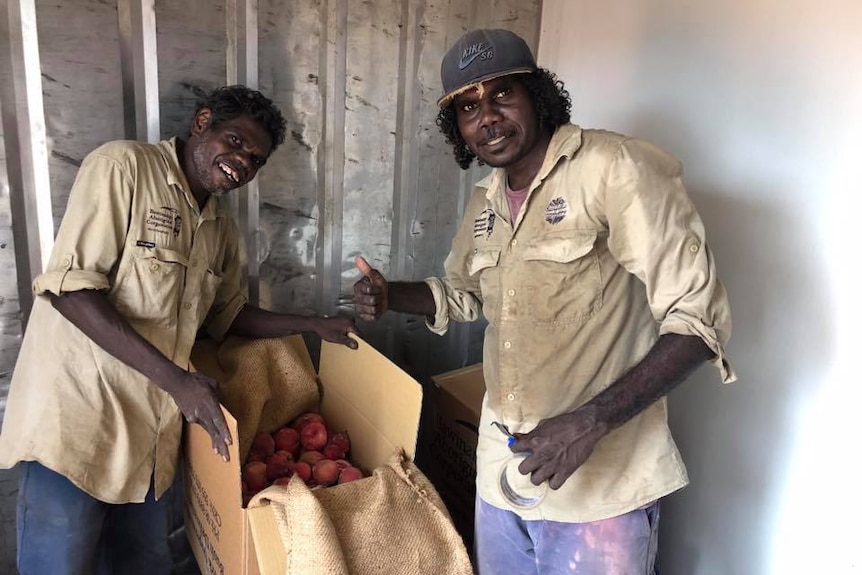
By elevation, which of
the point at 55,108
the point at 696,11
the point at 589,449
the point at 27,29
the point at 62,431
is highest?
the point at 696,11

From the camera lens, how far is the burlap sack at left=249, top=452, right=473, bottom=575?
4.57 ft

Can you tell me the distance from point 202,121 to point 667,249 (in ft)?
3.74

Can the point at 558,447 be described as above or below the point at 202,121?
below

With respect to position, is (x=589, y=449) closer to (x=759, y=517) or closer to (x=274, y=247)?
(x=759, y=517)

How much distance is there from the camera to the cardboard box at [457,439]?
2088mm

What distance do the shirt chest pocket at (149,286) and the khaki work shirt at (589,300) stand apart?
758 mm

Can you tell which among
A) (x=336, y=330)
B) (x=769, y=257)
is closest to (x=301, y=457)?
(x=336, y=330)

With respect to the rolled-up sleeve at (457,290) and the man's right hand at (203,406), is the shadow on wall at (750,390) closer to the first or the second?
the rolled-up sleeve at (457,290)

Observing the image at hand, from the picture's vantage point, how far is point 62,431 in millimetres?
1518

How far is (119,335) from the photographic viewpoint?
147 centimetres

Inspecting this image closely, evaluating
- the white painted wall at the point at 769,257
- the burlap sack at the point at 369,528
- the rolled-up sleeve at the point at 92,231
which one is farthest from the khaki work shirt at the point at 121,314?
the white painted wall at the point at 769,257

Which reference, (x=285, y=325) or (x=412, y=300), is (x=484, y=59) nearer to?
(x=412, y=300)

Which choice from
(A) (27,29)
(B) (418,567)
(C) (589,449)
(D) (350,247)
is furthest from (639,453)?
(A) (27,29)

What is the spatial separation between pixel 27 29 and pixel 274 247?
852 millimetres
